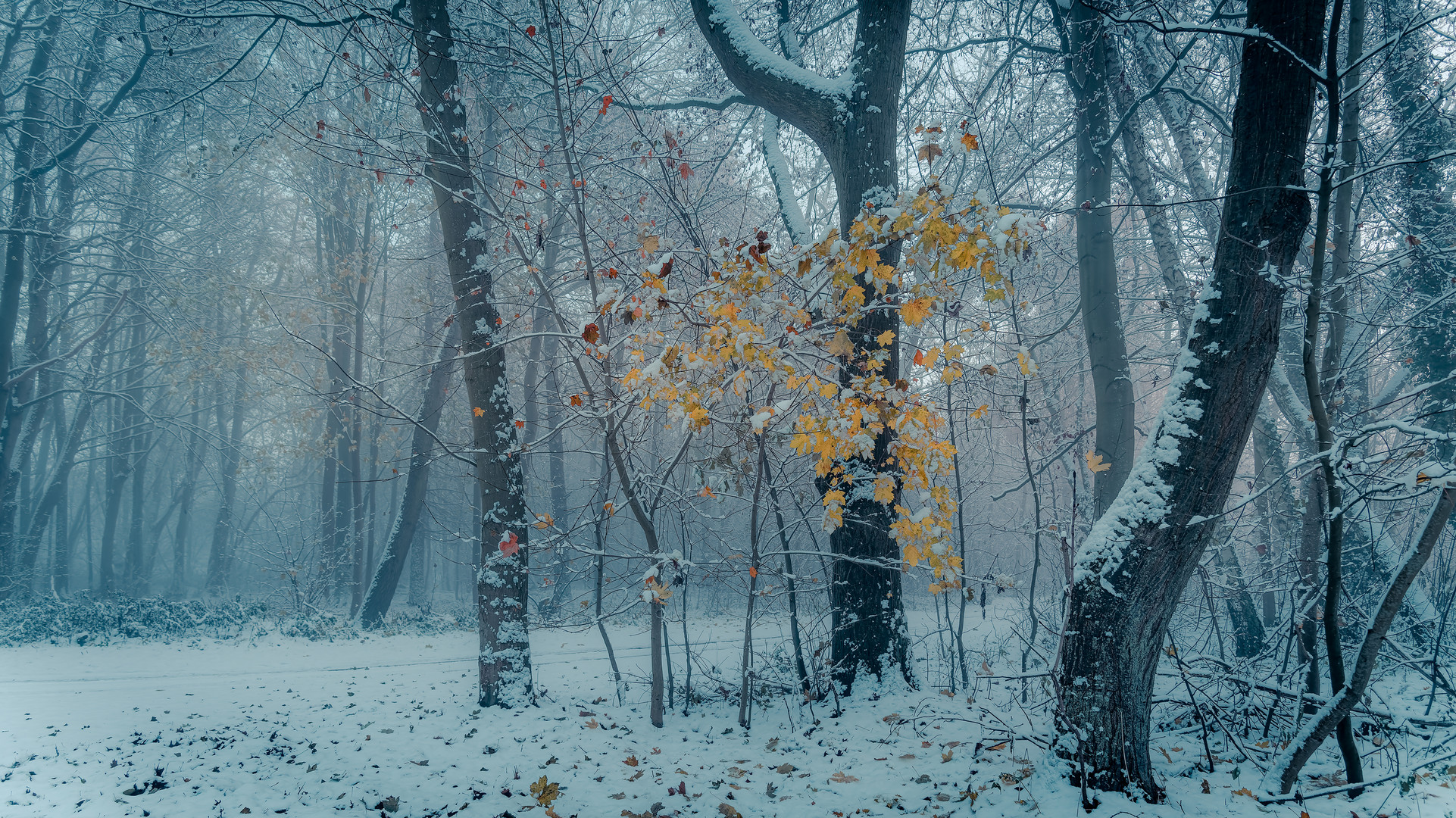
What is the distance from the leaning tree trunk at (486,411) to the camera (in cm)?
541

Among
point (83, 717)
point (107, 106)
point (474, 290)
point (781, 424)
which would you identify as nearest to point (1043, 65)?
point (781, 424)

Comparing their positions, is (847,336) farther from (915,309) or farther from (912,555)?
(912,555)

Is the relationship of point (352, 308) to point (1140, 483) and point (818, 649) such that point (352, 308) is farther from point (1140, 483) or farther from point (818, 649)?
point (1140, 483)

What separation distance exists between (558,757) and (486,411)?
281 cm

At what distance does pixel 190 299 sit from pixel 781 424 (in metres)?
13.4

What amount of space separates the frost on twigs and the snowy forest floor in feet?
3.67

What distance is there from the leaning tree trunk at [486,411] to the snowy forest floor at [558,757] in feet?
1.33

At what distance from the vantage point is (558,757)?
4.32 meters

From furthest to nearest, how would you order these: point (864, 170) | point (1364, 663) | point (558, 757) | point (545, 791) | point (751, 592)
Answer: point (864, 170) → point (751, 592) → point (558, 757) → point (545, 791) → point (1364, 663)

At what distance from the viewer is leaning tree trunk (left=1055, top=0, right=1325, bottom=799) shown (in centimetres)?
300

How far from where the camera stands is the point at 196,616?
1055cm

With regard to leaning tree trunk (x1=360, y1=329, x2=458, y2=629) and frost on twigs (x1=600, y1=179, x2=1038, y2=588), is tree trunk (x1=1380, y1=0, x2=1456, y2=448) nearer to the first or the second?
frost on twigs (x1=600, y1=179, x2=1038, y2=588)

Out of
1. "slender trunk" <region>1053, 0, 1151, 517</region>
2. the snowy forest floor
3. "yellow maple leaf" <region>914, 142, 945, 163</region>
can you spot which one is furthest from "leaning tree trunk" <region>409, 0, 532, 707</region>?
"slender trunk" <region>1053, 0, 1151, 517</region>

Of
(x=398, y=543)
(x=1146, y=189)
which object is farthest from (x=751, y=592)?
(x=398, y=543)
